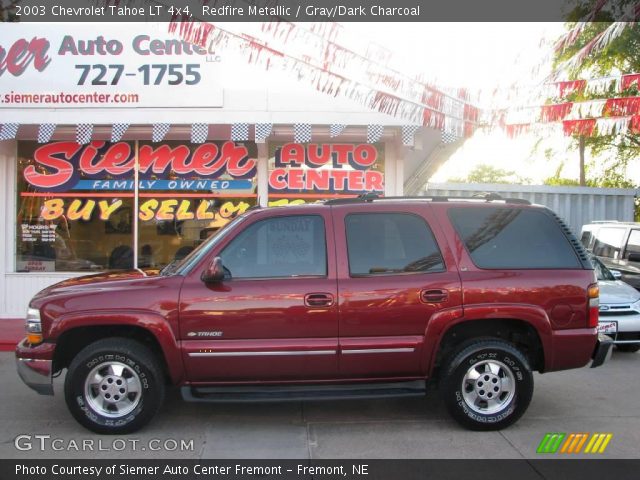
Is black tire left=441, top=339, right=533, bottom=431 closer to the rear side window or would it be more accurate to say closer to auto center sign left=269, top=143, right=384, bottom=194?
the rear side window

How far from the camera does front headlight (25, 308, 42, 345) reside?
15.7ft

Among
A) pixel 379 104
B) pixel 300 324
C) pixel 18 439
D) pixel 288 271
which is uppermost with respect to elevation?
pixel 379 104

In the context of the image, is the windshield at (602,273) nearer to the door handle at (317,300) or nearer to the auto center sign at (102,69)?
the door handle at (317,300)

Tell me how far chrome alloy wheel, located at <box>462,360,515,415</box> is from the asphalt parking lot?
0.76 feet

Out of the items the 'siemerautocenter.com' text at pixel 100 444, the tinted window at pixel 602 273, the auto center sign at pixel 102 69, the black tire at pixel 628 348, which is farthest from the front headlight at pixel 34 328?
the black tire at pixel 628 348

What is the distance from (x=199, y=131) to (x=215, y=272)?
16.0 ft

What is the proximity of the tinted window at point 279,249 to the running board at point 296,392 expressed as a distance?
0.91 m

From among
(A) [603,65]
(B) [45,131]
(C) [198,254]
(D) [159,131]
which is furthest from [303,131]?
(A) [603,65]

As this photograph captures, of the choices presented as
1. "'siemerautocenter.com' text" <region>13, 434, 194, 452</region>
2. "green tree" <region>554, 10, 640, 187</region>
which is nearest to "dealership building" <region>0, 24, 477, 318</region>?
"green tree" <region>554, 10, 640, 187</region>
